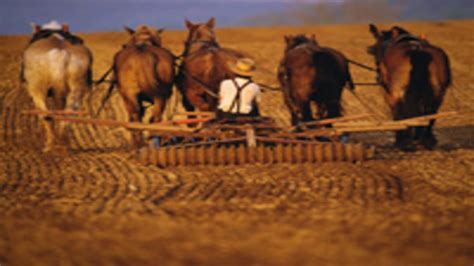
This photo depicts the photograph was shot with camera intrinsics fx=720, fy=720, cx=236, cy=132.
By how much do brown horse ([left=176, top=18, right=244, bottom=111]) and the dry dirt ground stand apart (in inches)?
64.2

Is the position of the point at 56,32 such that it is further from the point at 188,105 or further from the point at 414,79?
the point at 414,79

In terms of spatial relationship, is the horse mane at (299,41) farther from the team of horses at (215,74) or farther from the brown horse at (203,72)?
the brown horse at (203,72)

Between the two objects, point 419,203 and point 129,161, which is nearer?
point 419,203

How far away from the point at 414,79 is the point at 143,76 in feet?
14.5

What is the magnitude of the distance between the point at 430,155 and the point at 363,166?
188cm

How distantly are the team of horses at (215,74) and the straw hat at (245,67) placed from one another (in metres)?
0.74

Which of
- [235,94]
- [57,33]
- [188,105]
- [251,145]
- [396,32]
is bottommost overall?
[251,145]

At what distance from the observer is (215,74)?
1195cm

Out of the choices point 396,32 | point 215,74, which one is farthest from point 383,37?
point 215,74

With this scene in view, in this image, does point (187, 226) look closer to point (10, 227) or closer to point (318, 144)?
point (10, 227)

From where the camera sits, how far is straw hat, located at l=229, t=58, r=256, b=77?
10.8m

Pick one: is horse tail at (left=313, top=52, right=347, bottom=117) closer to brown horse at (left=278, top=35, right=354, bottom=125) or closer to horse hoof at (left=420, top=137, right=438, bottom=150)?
brown horse at (left=278, top=35, right=354, bottom=125)

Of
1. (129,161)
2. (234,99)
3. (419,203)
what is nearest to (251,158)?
(234,99)

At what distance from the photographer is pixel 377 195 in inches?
313
